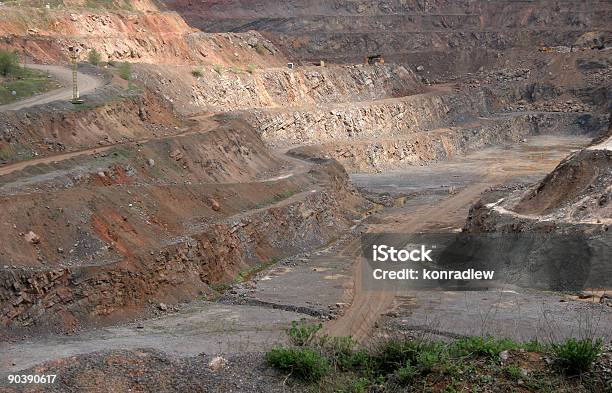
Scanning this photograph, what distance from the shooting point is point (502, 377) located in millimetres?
18797

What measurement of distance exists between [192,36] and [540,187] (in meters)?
53.0

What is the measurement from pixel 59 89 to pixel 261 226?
17.2 m

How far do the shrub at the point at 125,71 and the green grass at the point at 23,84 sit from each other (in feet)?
21.2

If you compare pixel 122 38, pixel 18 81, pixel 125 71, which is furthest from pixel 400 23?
pixel 18 81

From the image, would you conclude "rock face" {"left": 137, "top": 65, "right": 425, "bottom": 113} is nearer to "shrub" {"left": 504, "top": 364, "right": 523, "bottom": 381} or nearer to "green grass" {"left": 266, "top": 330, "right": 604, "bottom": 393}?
"green grass" {"left": 266, "top": 330, "right": 604, "bottom": 393}

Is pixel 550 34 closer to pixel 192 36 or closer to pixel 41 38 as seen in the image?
pixel 192 36

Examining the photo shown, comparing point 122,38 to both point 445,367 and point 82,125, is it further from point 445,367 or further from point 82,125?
point 445,367

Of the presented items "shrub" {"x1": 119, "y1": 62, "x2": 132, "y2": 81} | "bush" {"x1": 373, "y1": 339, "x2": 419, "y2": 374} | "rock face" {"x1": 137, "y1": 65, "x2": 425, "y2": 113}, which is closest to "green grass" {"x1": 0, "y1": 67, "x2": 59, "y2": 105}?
"shrub" {"x1": 119, "y1": 62, "x2": 132, "y2": 81}

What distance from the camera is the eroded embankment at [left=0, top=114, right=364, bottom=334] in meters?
34.0

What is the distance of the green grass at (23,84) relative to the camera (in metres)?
→ 54.0

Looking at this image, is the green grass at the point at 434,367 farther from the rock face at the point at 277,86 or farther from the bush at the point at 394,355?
the rock face at the point at 277,86

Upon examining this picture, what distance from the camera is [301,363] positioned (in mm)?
20500

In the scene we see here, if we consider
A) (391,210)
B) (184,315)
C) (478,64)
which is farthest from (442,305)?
(478,64)

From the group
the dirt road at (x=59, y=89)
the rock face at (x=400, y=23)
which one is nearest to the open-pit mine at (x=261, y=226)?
the dirt road at (x=59, y=89)
